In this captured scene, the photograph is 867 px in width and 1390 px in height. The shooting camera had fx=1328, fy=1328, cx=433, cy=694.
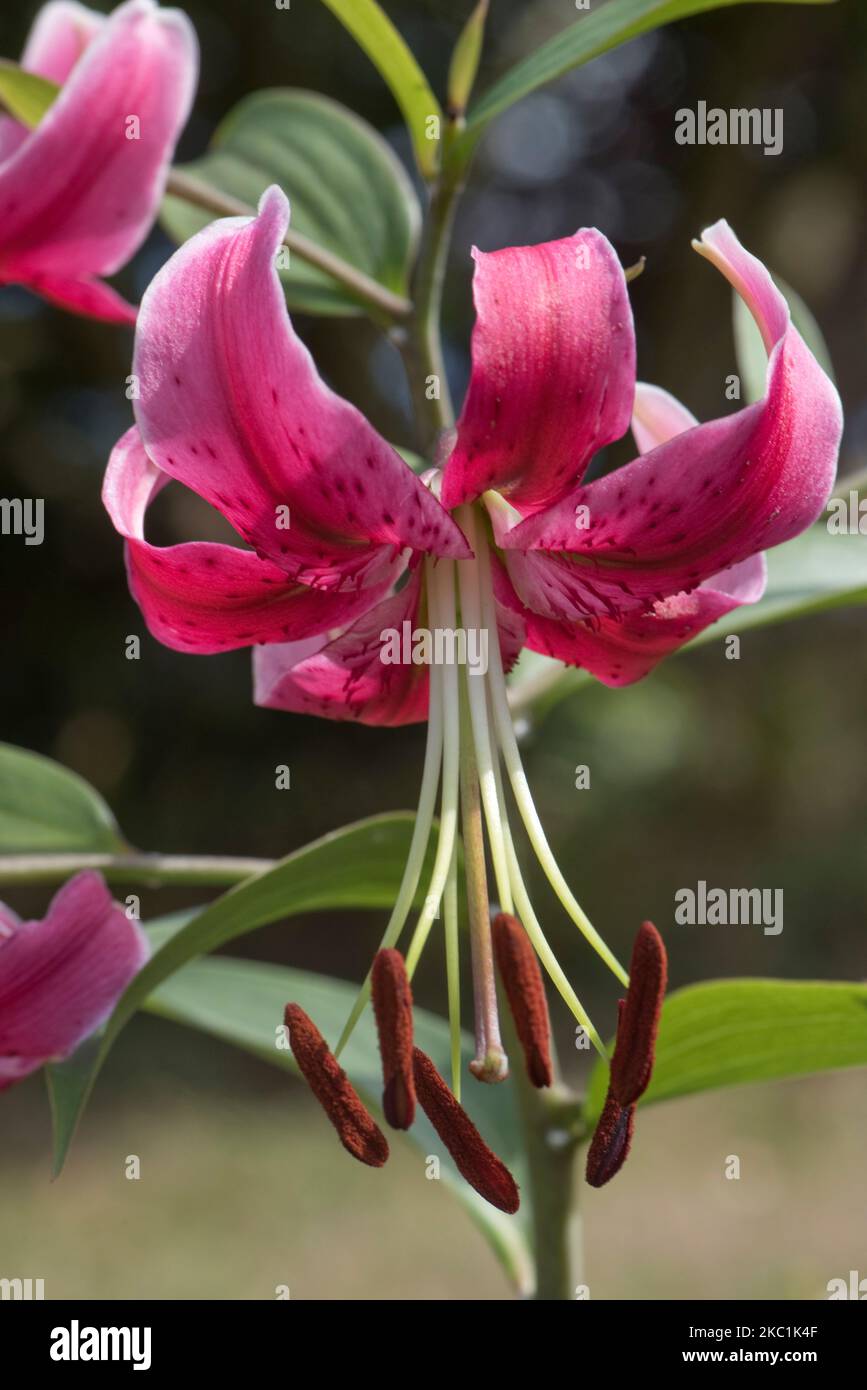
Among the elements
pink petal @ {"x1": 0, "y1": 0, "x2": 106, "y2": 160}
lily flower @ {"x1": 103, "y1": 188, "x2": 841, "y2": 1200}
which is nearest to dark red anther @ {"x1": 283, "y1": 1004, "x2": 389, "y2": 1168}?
lily flower @ {"x1": 103, "y1": 188, "x2": 841, "y2": 1200}

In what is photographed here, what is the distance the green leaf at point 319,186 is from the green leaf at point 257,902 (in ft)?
1.05

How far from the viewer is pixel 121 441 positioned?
470 mm

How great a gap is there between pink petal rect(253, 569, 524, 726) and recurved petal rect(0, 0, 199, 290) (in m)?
0.26

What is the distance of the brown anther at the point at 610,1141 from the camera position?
486 millimetres

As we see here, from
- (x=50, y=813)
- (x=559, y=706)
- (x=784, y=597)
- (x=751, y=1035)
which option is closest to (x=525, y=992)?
(x=751, y=1035)

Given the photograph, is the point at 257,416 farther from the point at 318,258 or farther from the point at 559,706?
the point at 559,706

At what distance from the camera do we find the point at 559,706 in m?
3.61

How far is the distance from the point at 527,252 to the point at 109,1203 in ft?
11.1

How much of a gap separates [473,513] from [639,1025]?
208mm

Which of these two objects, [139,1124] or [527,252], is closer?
[527,252]

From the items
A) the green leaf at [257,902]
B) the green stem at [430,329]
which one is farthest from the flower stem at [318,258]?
the green leaf at [257,902]
